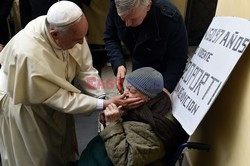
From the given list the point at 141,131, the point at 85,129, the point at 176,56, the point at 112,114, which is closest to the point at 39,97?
the point at 112,114

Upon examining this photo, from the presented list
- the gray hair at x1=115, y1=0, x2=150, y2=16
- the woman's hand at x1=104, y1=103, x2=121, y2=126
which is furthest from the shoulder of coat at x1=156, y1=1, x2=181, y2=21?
the woman's hand at x1=104, y1=103, x2=121, y2=126

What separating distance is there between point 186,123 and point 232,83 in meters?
0.24

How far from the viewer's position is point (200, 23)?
434 cm

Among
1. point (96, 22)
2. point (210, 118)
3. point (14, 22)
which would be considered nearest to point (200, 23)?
point (96, 22)

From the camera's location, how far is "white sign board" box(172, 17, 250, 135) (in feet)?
3.45

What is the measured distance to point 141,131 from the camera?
1.30 metres

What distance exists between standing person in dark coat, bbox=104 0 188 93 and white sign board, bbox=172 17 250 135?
0.76ft

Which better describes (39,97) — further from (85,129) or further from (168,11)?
(85,129)

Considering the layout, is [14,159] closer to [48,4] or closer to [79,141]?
[79,141]

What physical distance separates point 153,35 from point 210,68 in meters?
0.49

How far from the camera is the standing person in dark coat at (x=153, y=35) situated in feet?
4.82

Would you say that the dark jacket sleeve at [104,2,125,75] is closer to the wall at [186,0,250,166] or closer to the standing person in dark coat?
the standing person in dark coat

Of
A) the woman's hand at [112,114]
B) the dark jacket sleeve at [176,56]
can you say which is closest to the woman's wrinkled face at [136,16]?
the dark jacket sleeve at [176,56]

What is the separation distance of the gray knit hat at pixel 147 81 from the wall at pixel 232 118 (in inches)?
11.3
